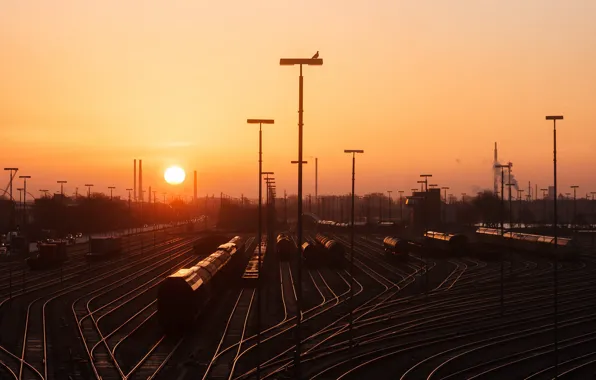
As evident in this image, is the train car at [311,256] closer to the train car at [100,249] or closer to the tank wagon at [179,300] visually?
the train car at [100,249]

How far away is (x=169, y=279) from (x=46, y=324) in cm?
706

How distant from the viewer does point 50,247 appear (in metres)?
71.7

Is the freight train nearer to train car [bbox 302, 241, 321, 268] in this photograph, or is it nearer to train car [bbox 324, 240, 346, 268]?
train car [bbox 324, 240, 346, 268]

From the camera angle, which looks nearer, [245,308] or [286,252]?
[245,308]

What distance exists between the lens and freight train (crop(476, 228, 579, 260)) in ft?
247

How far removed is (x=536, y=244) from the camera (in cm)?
8262

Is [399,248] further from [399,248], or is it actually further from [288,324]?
[288,324]

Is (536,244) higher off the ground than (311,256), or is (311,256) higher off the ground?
(536,244)

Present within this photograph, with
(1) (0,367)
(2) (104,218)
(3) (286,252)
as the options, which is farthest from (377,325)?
(2) (104,218)

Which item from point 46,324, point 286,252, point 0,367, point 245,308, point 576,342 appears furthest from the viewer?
point 286,252

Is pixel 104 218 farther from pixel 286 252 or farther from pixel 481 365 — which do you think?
pixel 481 365

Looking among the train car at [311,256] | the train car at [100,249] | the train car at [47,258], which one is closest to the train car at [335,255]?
the train car at [311,256]

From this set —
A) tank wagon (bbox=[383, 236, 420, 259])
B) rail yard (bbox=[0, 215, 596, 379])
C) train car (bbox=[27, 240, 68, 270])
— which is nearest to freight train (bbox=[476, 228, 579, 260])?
rail yard (bbox=[0, 215, 596, 379])

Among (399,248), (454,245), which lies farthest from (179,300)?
(454,245)
